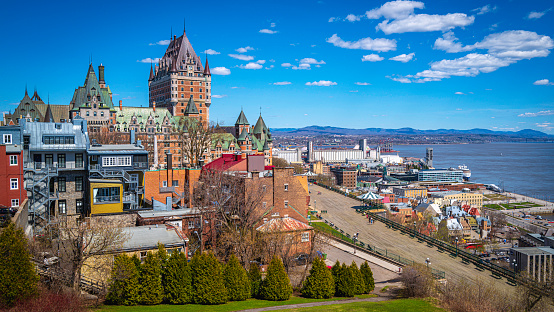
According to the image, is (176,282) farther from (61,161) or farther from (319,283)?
(61,161)

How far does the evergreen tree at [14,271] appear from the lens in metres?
16.9

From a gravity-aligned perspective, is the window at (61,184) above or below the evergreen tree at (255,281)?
above

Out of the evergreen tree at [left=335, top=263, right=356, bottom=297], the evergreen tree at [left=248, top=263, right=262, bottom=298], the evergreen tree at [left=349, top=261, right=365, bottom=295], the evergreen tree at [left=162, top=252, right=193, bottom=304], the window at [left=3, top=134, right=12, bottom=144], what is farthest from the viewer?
the window at [left=3, top=134, right=12, bottom=144]

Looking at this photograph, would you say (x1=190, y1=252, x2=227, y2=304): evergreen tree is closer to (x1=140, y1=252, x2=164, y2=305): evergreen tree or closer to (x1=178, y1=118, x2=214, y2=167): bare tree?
(x1=140, y1=252, x2=164, y2=305): evergreen tree

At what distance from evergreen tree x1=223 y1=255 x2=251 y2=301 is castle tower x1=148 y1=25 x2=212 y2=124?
3204 inches

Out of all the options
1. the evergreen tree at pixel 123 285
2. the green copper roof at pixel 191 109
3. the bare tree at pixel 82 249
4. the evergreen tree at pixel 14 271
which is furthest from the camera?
the green copper roof at pixel 191 109

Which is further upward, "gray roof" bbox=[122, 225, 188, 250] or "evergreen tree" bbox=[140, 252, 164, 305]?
"gray roof" bbox=[122, 225, 188, 250]

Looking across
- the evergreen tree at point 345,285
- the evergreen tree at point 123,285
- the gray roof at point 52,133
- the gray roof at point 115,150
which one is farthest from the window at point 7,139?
the evergreen tree at point 345,285

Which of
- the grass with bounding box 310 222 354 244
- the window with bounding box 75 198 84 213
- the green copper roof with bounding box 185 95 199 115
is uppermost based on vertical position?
the green copper roof with bounding box 185 95 199 115

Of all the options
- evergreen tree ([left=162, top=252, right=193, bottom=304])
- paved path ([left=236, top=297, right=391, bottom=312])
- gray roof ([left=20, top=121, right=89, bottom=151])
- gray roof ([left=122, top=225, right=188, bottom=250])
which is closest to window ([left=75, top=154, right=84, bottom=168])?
gray roof ([left=20, top=121, right=89, bottom=151])

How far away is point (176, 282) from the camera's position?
2250 cm

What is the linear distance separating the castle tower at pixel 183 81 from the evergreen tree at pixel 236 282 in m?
81.4

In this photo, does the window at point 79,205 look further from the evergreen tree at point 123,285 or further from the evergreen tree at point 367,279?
the evergreen tree at point 367,279

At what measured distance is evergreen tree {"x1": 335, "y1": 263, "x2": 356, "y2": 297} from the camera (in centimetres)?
2728
